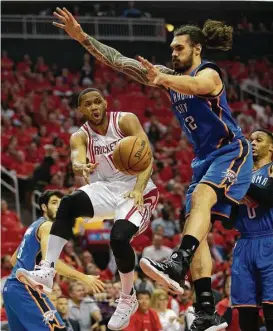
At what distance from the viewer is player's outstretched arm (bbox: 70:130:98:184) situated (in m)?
7.05

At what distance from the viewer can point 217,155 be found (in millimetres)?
6840

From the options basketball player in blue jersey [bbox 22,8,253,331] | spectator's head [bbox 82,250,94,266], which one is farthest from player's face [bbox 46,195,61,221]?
spectator's head [bbox 82,250,94,266]

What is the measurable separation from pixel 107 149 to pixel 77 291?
397 cm

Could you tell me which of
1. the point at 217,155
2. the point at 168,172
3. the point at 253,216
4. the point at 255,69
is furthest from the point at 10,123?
the point at 217,155

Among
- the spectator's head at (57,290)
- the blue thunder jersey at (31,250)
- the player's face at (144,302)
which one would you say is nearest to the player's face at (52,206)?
the blue thunder jersey at (31,250)

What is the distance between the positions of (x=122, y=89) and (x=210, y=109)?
49.5 feet

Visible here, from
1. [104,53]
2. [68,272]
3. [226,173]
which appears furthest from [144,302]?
[226,173]

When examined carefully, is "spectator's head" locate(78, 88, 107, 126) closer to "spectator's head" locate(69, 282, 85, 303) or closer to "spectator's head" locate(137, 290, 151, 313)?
"spectator's head" locate(137, 290, 151, 313)

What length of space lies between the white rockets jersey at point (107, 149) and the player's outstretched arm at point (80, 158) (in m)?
0.07

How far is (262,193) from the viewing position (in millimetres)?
7832

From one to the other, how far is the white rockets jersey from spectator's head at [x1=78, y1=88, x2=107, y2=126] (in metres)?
0.14

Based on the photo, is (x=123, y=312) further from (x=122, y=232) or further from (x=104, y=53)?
(x=104, y=53)

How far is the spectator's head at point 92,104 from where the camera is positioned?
7500 mm

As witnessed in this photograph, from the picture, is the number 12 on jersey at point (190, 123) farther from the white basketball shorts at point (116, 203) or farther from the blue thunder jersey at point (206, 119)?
the white basketball shorts at point (116, 203)
